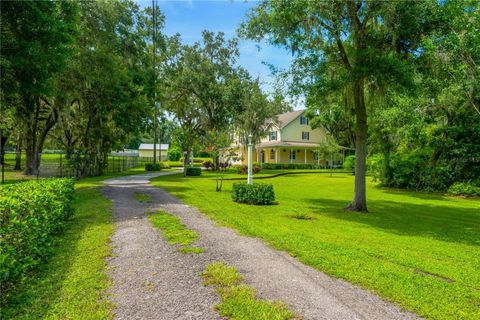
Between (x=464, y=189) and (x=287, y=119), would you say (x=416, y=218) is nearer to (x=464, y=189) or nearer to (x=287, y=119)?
(x=464, y=189)

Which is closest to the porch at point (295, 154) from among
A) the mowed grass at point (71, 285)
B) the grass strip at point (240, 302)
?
the mowed grass at point (71, 285)

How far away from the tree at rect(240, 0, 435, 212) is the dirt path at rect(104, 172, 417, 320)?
6.79 m

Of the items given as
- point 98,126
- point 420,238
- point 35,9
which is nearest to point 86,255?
point 420,238

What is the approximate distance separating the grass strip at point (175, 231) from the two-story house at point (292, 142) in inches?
1301

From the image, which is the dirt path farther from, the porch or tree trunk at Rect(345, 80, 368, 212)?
the porch

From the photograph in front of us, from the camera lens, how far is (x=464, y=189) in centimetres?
1792

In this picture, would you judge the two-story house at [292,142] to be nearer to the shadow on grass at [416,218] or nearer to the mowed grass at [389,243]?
the shadow on grass at [416,218]

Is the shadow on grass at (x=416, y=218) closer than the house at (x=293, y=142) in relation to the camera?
Yes

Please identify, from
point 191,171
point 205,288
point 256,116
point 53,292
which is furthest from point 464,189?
point 256,116

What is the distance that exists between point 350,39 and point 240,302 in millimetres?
10815

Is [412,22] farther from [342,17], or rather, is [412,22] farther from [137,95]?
[137,95]

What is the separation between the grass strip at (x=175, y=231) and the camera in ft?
19.9

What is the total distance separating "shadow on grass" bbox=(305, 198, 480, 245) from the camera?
885cm

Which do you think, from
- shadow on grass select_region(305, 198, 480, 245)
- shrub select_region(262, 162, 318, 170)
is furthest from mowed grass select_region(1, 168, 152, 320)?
shrub select_region(262, 162, 318, 170)
